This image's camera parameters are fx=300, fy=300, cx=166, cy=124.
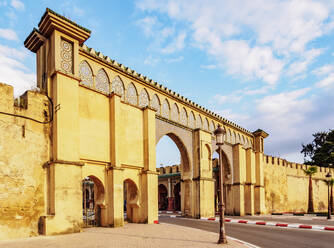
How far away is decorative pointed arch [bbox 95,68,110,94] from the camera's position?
1502 centimetres

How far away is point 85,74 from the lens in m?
14.4

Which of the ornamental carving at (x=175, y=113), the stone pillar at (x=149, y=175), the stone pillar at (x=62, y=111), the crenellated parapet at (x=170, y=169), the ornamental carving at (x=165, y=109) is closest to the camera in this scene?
the stone pillar at (x=62, y=111)

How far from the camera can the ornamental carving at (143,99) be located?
58.1 feet

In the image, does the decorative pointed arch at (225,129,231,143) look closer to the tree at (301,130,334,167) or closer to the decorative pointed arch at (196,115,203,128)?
the decorative pointed arch at (196,115,203,128)

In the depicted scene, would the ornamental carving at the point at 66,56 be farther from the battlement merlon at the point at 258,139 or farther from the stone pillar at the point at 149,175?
the battlement merlon at the point at 258,139

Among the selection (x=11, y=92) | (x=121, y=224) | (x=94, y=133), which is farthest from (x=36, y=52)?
(x=121, y=224)

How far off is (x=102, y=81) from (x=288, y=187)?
29.2 metres

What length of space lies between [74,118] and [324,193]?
137 feet

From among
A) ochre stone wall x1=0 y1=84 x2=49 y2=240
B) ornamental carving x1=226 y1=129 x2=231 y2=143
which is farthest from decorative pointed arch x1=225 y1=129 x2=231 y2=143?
ochre stone wall x1=0 y1=84 x2=49 y2=240

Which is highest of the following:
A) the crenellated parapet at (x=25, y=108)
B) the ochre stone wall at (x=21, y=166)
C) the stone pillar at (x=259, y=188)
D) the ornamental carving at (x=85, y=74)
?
the ornamental carving at (x=85, y=74)

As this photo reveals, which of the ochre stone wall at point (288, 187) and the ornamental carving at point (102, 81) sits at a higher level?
the ornamental carving at point (102, 81)

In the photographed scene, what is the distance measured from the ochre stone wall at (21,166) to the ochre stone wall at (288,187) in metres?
25.5

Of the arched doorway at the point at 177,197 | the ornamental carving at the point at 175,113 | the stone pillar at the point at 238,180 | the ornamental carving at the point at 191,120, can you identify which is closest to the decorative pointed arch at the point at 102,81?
the ornamental carving at the point at 175,113

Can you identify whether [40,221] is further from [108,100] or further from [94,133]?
[108,100]
